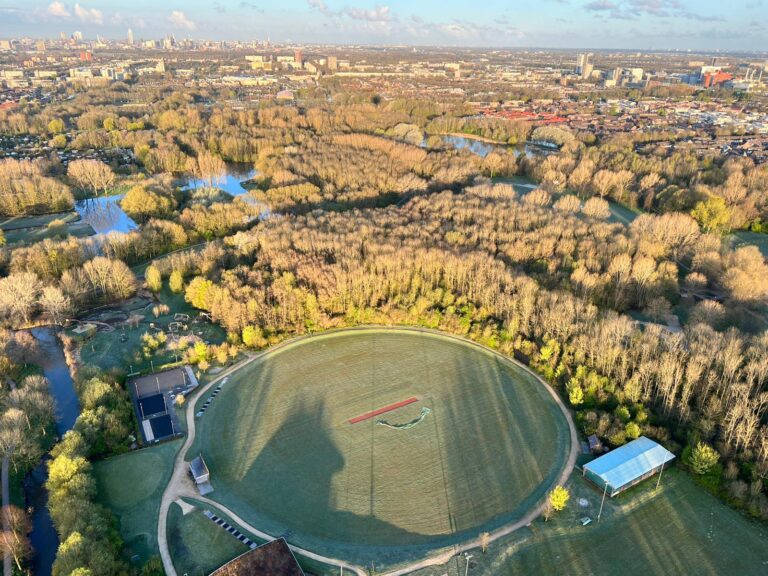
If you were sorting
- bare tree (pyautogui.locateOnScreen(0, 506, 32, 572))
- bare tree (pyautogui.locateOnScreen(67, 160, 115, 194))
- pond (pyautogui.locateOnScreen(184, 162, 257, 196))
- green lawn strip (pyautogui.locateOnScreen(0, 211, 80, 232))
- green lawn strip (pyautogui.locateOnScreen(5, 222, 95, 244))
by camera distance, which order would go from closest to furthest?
1. bare tree (pyautogui.locateOnScreen(0, 506, 32, 572))
2. green lawn strip (pyautogui.locateOnScreen(5, 222, 95, 244))
3. green lawn strip (pyautogui.locateOnScreen(0, 211, 80, 232))
4. bare tree (pyautogui.locateOnScreen(67, 160, 115, 194))
5. pond (pyautogui.locateOnScreen(184, 162, 257, 196))

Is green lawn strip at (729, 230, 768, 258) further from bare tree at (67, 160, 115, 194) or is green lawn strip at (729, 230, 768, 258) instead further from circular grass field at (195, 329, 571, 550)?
bare tree at (67, 160, 115, 194)

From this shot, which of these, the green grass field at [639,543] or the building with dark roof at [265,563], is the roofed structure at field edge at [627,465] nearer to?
the green grass field at [639,543]

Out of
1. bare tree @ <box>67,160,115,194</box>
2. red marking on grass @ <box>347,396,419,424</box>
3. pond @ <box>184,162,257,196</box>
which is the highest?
bare tree @ <box>67,160,115,194</box>

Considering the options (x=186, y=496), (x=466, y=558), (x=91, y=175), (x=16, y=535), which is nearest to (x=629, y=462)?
(x=466, y=558)

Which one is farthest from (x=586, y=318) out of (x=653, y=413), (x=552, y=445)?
(x=552, y=445)

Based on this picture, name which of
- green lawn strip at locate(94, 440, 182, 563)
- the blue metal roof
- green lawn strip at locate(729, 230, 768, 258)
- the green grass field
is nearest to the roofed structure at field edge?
the blue metal roof

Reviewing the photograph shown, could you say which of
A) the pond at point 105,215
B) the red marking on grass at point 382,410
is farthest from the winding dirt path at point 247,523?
the pond at point 105,215

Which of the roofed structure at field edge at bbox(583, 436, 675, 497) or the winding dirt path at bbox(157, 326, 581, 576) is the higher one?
the roofed structure at field edge at bbox(583, 436, 675, 497)
